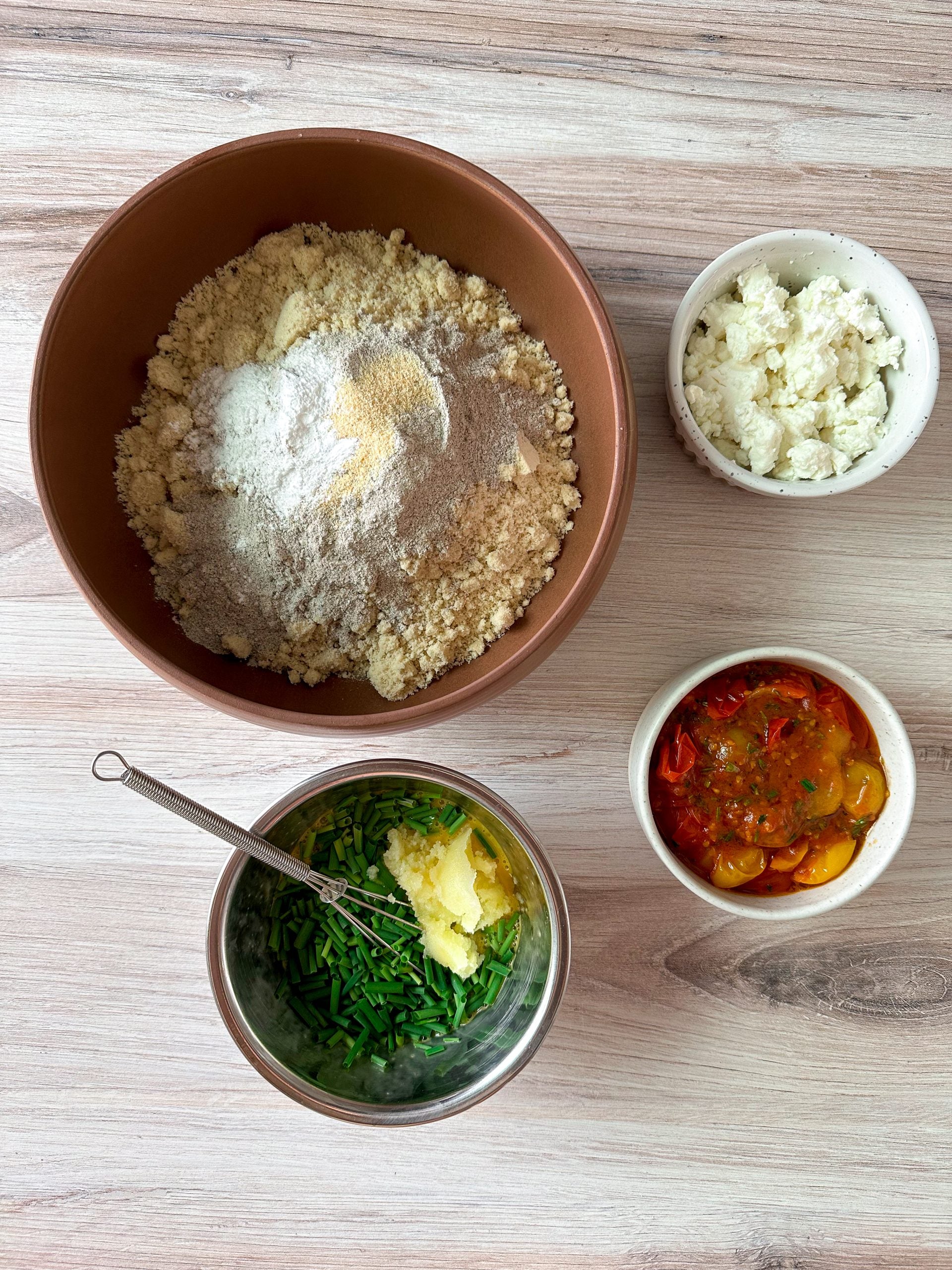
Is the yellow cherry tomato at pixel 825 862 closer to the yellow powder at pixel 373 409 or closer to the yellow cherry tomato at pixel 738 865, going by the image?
the yellow cherry tomato at pixel 738 865

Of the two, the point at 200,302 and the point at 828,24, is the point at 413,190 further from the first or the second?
the point at 828,24

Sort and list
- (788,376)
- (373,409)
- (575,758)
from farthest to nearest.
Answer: (575,758) < (788,376) < (373,409)

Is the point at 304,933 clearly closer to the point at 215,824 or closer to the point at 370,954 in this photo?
the point at 370,954

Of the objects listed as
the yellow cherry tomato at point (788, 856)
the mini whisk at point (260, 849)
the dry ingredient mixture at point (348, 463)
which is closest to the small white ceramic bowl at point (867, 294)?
the dry ingredient mixture at point (348, 463)

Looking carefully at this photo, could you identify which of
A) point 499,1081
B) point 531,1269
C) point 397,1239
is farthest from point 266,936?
point 531,1269

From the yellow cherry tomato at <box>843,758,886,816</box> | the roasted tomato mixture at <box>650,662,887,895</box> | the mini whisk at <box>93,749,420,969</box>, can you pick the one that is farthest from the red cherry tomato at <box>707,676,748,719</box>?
the mini whisk at <box>93,749,420,969</box>

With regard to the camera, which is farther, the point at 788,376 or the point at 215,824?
the point at 788,376

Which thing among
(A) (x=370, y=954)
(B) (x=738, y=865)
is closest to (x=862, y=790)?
(B) (x=738, y=865)
